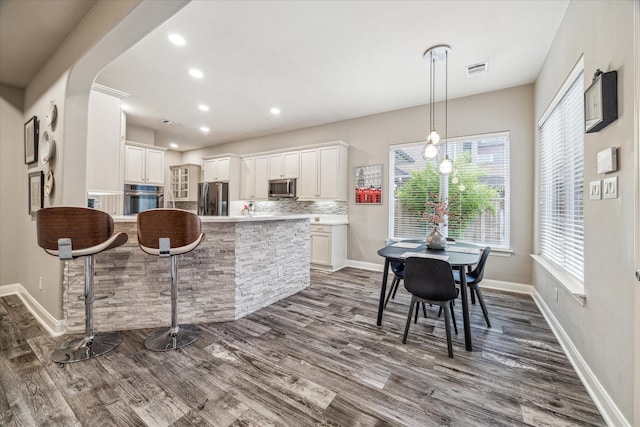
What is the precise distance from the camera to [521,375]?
1883 millimetres

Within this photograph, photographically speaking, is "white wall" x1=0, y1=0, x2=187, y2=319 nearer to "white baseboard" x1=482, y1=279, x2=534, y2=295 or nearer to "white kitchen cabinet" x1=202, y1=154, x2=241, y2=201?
"white kitchen cabinet" x1=202, y1=154, x2=241, y2=201

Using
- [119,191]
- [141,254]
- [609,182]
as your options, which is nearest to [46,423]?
[141,254]

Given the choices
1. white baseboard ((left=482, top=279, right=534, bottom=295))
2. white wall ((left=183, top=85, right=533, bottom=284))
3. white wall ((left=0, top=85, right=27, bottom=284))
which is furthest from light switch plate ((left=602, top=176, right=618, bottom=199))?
white wall ((left=0, top=85, right=27, bottom=284))

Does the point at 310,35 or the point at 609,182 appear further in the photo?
the point at 310,35

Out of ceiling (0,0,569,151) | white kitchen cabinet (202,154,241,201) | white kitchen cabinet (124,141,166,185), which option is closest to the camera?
ceiling (0,0,569,151)

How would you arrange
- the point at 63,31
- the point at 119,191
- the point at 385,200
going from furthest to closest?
the point at 385,200, the point at 119,191, the point at 63,31

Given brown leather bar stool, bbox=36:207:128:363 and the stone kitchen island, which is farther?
the stone kitchen island

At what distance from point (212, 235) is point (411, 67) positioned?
315cm

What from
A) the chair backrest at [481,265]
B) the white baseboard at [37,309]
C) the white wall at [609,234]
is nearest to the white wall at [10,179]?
the white baseboard at [37,309]

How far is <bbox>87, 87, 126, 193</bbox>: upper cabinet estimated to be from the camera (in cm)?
289

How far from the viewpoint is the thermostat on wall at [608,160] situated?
1447mm

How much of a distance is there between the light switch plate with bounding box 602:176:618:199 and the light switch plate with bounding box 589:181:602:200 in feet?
0.26

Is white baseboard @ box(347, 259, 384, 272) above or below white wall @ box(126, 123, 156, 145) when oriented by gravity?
below

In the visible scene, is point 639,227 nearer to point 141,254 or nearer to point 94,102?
point 141,254
